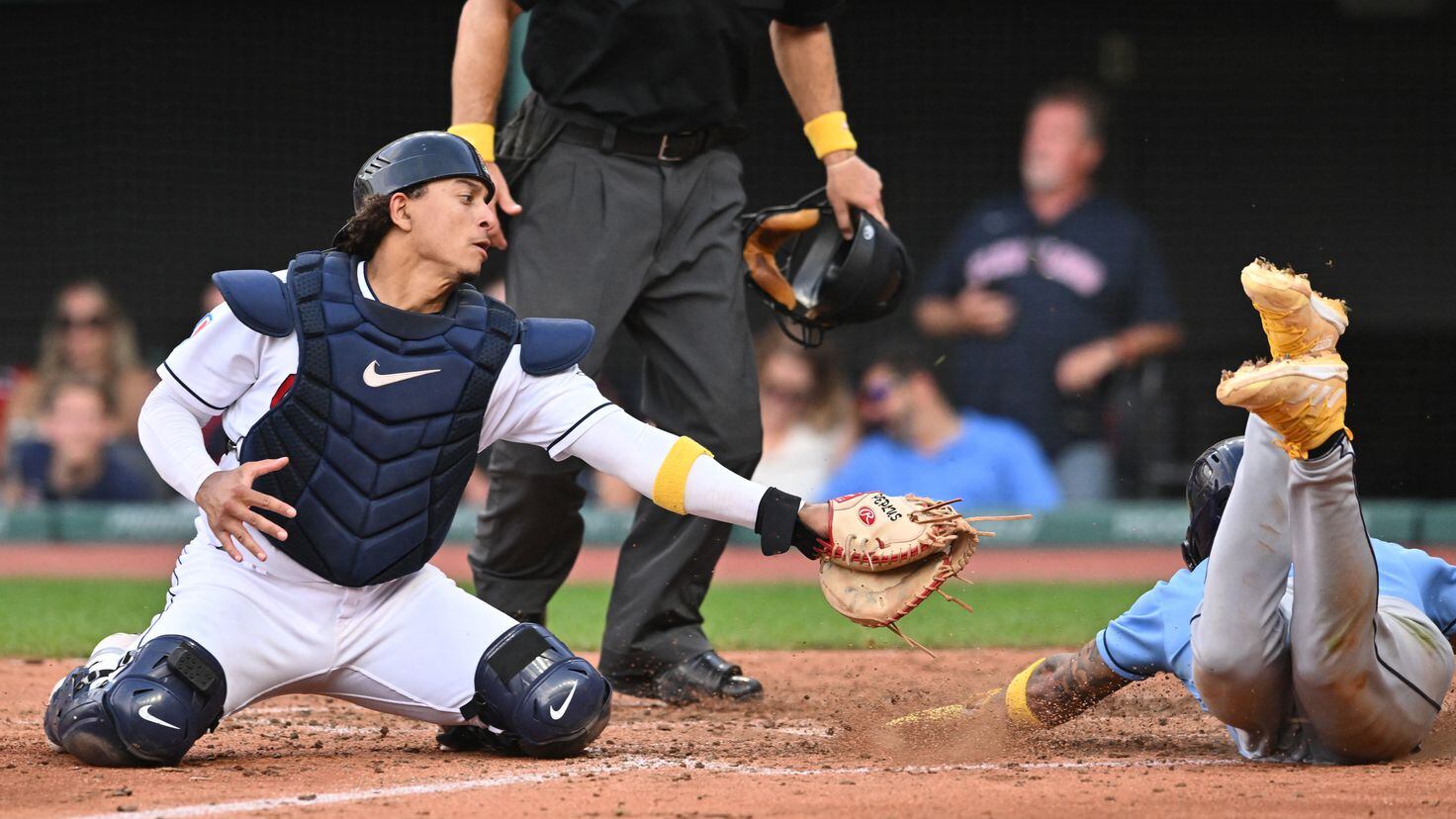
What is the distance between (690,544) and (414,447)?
55.7 inches

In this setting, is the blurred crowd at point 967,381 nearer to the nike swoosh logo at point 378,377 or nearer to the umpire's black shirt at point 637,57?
the umpire's black shirt at point 637,57

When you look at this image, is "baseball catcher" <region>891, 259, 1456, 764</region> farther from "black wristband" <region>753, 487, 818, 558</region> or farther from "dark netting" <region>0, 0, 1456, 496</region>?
"dark netting" <region>0, 0, 1456, 496</region>

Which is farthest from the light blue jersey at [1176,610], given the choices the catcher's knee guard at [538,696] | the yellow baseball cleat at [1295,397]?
the catcher's knee guard at [538,696]

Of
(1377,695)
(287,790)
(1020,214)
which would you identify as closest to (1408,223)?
(1020,214)

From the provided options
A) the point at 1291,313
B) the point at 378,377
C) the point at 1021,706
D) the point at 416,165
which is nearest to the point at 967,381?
the point at 1021,706

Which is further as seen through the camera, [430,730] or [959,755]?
[430,730]

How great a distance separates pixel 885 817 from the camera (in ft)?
9.77

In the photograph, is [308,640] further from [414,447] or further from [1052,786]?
[1052,786]

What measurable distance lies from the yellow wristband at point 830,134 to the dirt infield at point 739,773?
5.32 ft

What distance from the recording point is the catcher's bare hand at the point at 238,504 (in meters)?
3.47

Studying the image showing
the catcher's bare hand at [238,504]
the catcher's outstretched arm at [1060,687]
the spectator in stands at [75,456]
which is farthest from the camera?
the spectator in stands at [75,456]

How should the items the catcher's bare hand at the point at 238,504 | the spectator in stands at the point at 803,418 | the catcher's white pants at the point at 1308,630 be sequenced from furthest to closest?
the spectator in stands at the point at 803,418 → the catcher's bare hand at the point at 238,504 → the catcher's white pants at the point at 1308,630

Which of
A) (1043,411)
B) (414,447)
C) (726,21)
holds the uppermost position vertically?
(726,21)

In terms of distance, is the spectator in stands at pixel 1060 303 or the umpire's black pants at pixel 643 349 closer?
the umpire's black pants at pixel 643 349
